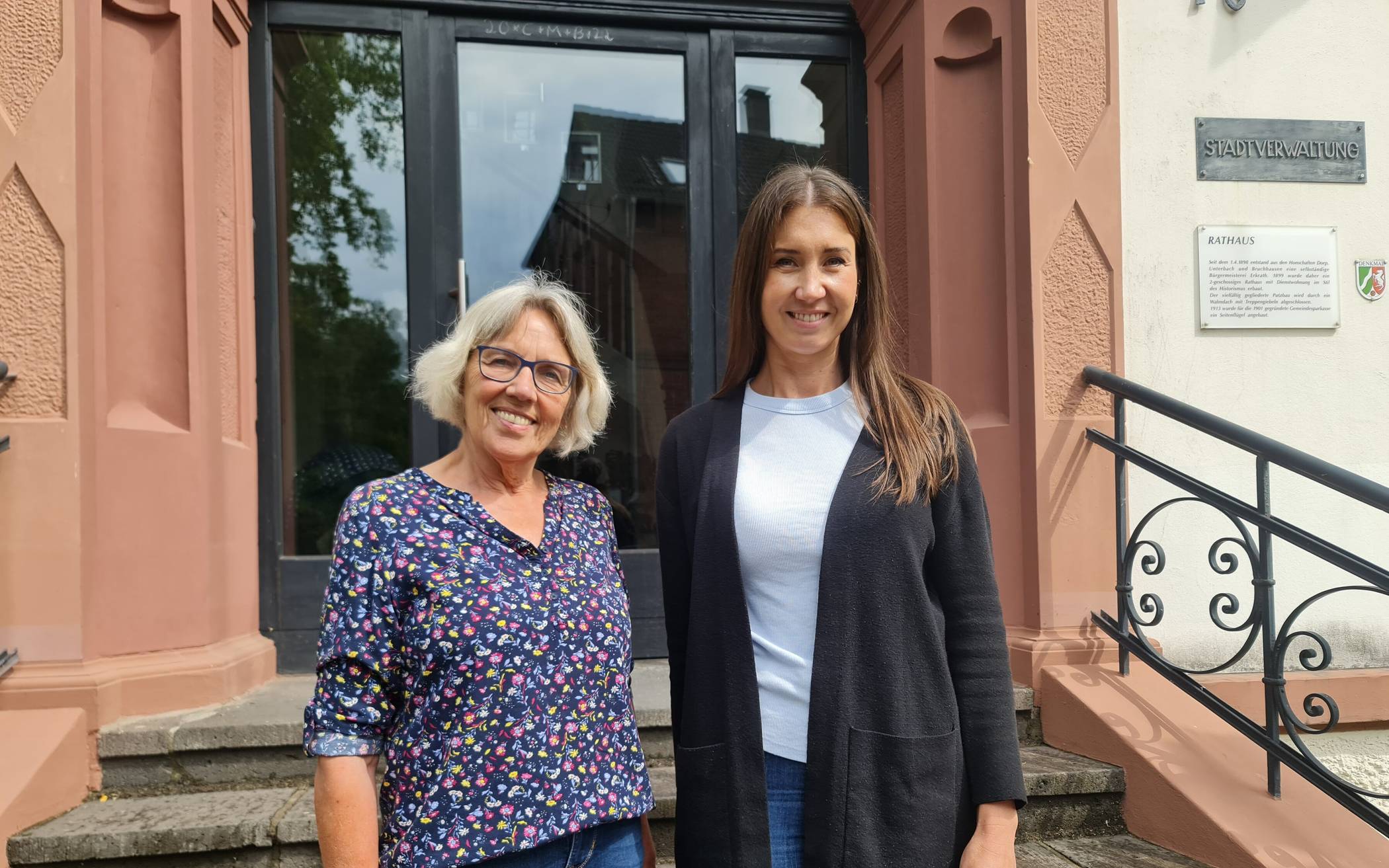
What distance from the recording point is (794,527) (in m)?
1.52

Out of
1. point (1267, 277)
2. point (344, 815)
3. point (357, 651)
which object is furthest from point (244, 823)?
point (1267, 277)

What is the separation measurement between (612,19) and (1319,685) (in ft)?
13.2

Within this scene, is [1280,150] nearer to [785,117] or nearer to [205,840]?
[785,117]

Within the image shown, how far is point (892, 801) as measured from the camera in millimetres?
1452

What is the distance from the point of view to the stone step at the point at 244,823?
2.60m

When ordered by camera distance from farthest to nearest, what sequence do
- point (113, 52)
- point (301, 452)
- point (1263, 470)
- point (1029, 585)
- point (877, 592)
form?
point (301, 452)
point (1029, 585)
point (113, 52)
point (1263, 470)
point (877, 592)

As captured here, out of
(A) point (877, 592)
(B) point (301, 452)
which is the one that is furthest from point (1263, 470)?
(B) point (301, 452)

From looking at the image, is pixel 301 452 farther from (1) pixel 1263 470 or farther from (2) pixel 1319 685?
(2) pixel 1319 685

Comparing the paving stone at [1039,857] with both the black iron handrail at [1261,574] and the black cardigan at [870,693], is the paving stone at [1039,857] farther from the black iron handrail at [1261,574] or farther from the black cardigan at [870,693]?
the black cardigan at [870,693]

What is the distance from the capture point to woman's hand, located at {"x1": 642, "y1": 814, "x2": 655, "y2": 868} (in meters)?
1.61

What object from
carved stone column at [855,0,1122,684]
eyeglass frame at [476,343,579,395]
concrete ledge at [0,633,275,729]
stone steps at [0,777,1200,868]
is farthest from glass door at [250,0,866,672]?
eyeglass frame at [476,343,579,395]

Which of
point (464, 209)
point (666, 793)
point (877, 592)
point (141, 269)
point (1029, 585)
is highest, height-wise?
point (464, 209)

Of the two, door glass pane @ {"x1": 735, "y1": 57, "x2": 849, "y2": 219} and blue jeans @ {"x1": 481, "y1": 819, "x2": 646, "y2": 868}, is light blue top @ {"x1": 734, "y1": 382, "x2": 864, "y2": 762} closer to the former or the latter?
blue jeans @ {"x1": 481, "y1": 819, "x2": 646, "y2": 868}

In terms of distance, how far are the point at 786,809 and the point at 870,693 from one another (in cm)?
23
